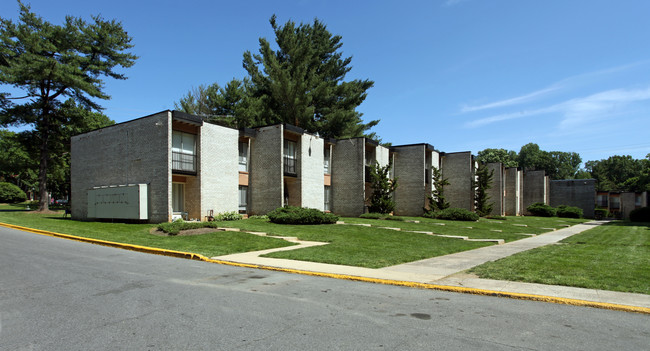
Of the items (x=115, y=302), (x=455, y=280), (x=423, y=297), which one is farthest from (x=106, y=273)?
(x=455, y=280)

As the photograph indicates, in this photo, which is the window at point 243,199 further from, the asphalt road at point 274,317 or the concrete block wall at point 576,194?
the concrete block wall at point 576,194

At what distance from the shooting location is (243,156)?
2711 centimetres

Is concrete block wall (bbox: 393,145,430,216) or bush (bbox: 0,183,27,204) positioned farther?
bush (bbox: 0,183,27,204)

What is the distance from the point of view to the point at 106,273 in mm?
8883

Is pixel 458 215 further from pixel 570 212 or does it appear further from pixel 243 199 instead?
pixel 570 212

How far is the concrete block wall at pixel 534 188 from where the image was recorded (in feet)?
184

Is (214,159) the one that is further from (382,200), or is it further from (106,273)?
(106,273)

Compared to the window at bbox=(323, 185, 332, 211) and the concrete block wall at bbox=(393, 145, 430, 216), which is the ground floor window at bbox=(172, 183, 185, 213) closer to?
the window at bbox=(323, 185, 332, 211)

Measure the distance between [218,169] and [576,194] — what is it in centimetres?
5497

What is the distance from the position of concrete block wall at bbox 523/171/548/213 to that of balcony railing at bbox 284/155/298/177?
4238 centimetres

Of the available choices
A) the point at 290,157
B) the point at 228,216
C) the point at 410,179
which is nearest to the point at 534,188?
the point at 410,179

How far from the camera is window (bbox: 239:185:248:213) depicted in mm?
26570

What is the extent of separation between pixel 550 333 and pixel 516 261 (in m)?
6.77

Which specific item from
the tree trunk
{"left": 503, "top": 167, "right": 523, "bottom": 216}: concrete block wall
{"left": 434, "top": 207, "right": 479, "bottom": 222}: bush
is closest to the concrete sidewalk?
{"left": 434, "top": 207, "right": 479, "bottom": 222}: bush
